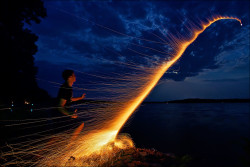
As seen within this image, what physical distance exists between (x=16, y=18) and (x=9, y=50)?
3.01m

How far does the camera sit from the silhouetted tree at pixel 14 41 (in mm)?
11367

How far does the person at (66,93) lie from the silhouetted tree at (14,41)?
910 cm

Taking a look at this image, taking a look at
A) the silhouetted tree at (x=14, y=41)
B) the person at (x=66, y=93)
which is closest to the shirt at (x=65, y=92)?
the person at (x=66, y=93)

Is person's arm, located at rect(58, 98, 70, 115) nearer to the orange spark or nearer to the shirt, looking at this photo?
the shirt

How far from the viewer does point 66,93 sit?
3.53 metres

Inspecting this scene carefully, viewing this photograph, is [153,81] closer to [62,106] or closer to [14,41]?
[62,106]

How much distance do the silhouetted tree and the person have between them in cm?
910

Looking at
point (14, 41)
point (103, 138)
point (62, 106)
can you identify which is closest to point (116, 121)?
point (103, 138)

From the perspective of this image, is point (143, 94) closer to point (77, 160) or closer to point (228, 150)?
point (77, 160)

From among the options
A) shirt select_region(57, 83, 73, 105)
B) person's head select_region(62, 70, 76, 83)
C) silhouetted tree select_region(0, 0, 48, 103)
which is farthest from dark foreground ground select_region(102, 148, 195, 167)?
silhouetted tree select_region(0, 0, 48, 103)

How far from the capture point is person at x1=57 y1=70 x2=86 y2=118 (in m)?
3.49

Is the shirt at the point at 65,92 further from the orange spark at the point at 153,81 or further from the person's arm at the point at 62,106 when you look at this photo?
the orange spark at the point at 153,81

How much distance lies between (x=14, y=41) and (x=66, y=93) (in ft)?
42.2

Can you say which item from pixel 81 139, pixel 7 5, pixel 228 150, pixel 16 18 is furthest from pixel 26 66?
pixel 228 150
